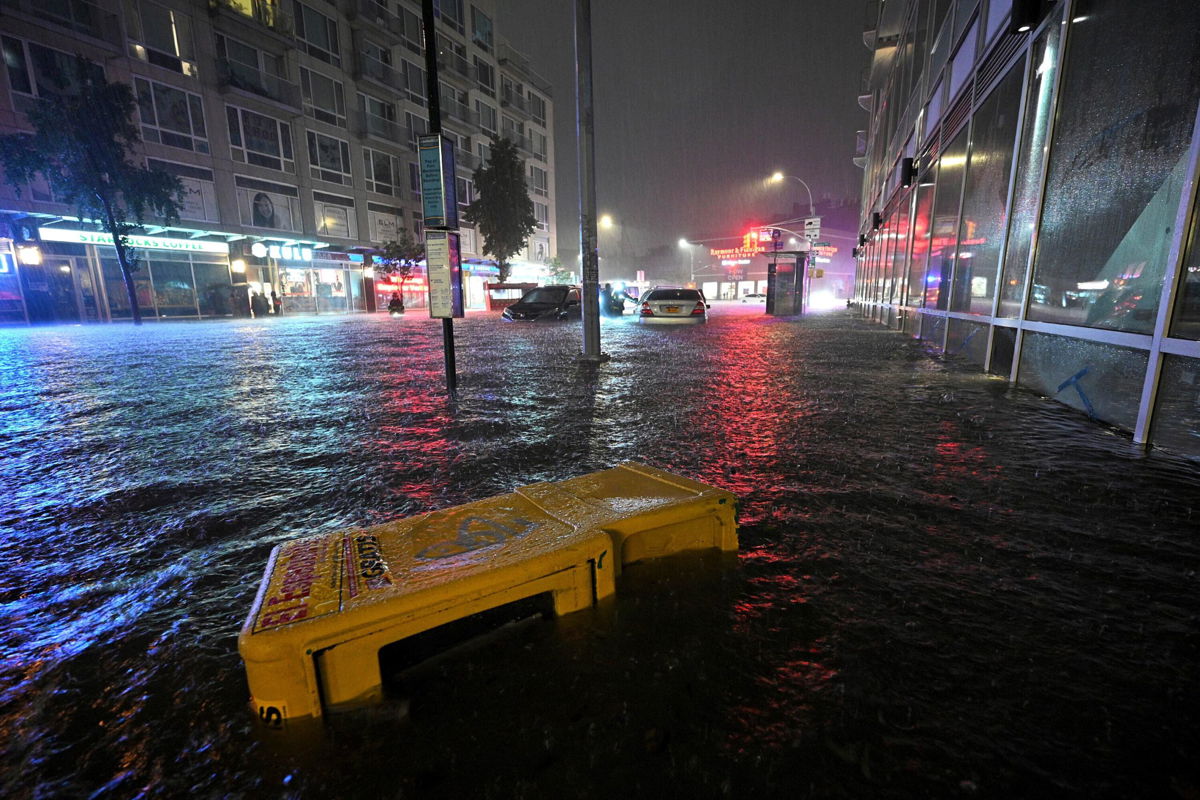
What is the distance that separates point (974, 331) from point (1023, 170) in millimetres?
2570

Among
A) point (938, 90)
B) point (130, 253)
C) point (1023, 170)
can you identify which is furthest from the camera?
point (130, 253)

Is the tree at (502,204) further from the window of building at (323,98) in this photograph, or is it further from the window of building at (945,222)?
the window of building at (945,222)

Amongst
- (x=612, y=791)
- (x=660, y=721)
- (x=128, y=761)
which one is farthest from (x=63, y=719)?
(x=660, y=721)

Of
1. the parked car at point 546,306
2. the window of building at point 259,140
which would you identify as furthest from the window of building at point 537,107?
the parked car at point 546,306

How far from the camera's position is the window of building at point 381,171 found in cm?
3362

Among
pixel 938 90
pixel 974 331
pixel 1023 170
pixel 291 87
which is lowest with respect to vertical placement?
pixel 974 331

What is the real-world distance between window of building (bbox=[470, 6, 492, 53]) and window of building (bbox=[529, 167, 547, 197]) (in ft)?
32.5

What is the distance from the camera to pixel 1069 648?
1.73m

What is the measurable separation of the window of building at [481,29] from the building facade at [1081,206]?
40.5 metres

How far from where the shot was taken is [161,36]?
23922 mm

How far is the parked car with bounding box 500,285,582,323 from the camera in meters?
22.9

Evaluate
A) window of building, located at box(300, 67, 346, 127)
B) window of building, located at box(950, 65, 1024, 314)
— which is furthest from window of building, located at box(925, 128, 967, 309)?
window of building, located at box(300, 67, 346, 127)

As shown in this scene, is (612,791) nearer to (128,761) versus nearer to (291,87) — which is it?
(128,761)

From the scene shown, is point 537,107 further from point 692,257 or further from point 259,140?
point 692,257
